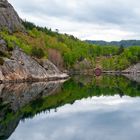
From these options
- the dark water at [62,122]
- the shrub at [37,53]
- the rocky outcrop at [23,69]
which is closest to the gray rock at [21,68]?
the rocky outcrop at [23,69]

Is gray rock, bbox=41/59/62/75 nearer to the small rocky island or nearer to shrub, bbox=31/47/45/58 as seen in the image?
the small rocky island

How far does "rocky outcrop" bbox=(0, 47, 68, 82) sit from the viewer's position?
142 m

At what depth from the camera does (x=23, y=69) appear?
151625mm

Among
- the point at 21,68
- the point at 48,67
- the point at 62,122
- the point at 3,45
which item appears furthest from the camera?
the point at 48,67

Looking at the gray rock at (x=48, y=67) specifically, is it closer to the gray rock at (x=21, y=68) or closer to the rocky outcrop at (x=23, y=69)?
the rocky outcrop at (x=23, y=69)

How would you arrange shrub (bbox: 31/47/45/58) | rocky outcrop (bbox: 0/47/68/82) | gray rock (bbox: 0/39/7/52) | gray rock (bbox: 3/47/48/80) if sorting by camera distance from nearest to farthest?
rocky outcrop (bbox: 0/47/68/82) → gray rock (bbox: 3/47/48/80) → gray rock (bbox: 0/39/7/52) → shrub (bbox: 31/47/45/58)

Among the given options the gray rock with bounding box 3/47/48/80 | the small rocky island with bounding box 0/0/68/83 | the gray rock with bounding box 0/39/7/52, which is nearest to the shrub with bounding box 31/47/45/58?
the small rocky island with bounding box 0/0/68/83

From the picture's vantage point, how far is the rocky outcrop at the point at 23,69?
141750 mm

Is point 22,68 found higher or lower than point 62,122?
higher

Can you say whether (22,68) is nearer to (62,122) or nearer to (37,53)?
(37,53)

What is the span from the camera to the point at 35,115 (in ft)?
210

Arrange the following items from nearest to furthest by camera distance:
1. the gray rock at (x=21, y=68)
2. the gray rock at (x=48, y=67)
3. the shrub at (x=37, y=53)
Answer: the gray rock at (x=21, y=68) < the gray rock at (x=48, y=67) < the shrub at (x=37, y=53)

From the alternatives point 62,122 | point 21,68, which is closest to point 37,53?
point 21,68

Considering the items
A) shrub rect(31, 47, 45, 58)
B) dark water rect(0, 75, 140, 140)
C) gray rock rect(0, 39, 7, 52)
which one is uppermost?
gray rock rect(0, 39, 7, 52)
